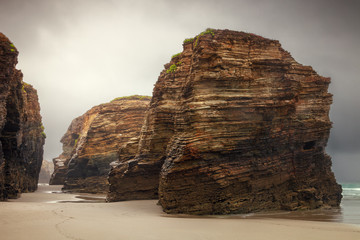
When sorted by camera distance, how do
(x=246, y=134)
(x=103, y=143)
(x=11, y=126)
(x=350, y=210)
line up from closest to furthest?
(x=246, y=134) → (x=350, y=210) → (x=11, y=126) → (x=103, y=143)

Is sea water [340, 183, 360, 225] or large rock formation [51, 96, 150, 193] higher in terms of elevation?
large rock formation [51, 96, 150, 193]

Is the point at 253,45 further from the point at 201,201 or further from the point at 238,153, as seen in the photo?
the point at 201,201

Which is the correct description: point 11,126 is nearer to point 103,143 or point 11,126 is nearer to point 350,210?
point 103,143

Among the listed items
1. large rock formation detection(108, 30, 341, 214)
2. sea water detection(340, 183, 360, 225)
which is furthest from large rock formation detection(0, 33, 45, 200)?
sea water detection(340, 183, 360, 225)

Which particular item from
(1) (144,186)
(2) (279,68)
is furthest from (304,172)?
(1) (144,186)

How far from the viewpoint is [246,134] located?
55.7ft

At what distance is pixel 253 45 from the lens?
61.3 ft

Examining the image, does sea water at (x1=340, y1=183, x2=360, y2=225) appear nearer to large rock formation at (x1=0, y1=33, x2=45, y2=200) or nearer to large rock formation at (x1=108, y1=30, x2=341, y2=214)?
large rock formation at (x1=108, y1=30, x2=341, y2=214)

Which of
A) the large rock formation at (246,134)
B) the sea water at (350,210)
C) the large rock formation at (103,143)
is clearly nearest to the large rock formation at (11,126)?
the large rock formation at (103,143)

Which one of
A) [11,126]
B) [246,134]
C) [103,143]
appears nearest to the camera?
[246,134]

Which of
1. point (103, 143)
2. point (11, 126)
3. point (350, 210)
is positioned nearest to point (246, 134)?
point (350, 210)

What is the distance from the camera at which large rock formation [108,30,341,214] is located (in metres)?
15.9

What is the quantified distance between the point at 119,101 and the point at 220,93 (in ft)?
106

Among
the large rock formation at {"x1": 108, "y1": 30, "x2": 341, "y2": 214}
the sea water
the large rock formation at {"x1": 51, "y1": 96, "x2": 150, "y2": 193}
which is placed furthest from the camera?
the large rock formation at {"x1": 51, "y1": 96, "x2": 150, "y2": 193}
